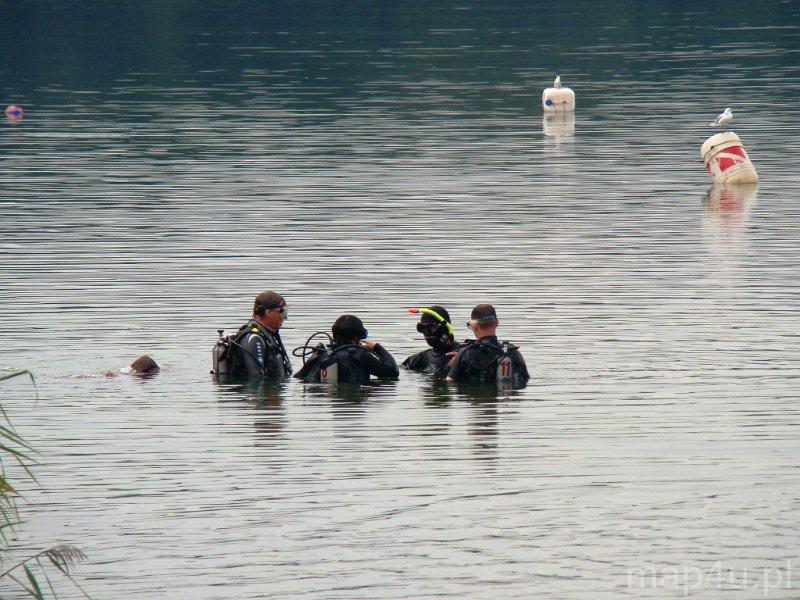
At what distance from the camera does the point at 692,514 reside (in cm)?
1212

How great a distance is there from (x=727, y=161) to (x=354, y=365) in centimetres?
1849

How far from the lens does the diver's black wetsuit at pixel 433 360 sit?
17.4 metres

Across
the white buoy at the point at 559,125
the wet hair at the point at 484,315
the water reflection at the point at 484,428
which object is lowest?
the water reflection at the point at 484,428

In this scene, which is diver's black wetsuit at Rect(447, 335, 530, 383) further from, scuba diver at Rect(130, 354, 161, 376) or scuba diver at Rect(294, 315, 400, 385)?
scuba diver at Rect(130, 354, 161, 376)

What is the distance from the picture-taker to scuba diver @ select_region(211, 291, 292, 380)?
1678 cm

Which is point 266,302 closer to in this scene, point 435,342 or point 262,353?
point 262,353

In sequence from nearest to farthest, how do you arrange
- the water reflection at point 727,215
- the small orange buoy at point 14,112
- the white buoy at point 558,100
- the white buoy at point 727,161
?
the water reflection at point 727,215
the white buoy at point 727,161
the white buoy at point 558,100
the small orange buoy at point 14,112

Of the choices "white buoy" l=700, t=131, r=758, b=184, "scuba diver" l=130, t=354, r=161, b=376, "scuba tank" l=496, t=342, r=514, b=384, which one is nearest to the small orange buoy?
"white buoy" l=700, t=131, r=758, b=184

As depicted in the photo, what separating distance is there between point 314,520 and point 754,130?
32.7 m

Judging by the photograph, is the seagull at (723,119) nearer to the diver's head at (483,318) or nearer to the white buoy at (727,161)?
the white buoy at (727,161)

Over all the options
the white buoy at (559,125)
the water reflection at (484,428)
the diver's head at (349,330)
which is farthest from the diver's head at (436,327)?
the white buoy at (559,125)

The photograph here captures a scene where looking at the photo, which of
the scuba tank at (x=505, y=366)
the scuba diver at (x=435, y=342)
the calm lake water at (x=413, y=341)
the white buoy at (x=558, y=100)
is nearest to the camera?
the calm lake water at (x=413, y=341)

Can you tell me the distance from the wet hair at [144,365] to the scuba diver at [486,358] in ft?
10.2

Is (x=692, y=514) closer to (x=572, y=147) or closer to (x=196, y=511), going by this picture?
(x=196, y=511)
